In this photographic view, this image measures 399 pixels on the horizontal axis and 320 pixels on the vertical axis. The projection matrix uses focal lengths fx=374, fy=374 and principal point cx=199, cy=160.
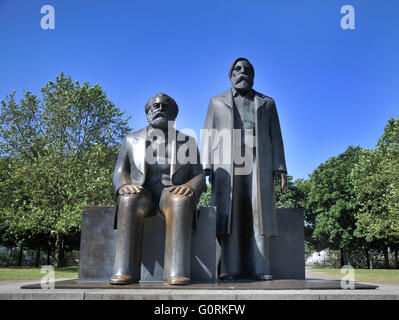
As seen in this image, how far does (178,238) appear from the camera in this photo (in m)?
5.09

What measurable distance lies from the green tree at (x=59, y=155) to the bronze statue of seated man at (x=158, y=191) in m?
15.3

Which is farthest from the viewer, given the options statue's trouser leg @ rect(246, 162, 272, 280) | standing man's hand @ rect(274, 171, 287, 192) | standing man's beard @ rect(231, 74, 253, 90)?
standing man's beard @ rect(231, 74, 253, 90)

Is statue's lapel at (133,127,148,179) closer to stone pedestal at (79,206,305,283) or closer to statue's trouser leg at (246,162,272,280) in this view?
stone pedestal at (79,206,305,283)

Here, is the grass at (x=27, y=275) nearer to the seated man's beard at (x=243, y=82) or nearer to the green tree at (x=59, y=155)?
the green tree at (x=59, y=155)

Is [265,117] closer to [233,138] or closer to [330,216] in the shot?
[233,138]

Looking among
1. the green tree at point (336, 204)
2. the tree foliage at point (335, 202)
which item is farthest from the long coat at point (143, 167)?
the green tree at point (336, 204)

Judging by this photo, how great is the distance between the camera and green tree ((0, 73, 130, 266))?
70.5 ft

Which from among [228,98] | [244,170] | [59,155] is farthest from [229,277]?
[59,155]

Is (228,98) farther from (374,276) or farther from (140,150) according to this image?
(374,276)

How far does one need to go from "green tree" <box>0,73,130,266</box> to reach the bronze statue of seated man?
15.3 metres

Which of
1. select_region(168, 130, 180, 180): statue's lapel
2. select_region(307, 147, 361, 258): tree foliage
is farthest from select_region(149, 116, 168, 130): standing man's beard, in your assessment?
select_region(307, 147, 361, 258): tree foliage
